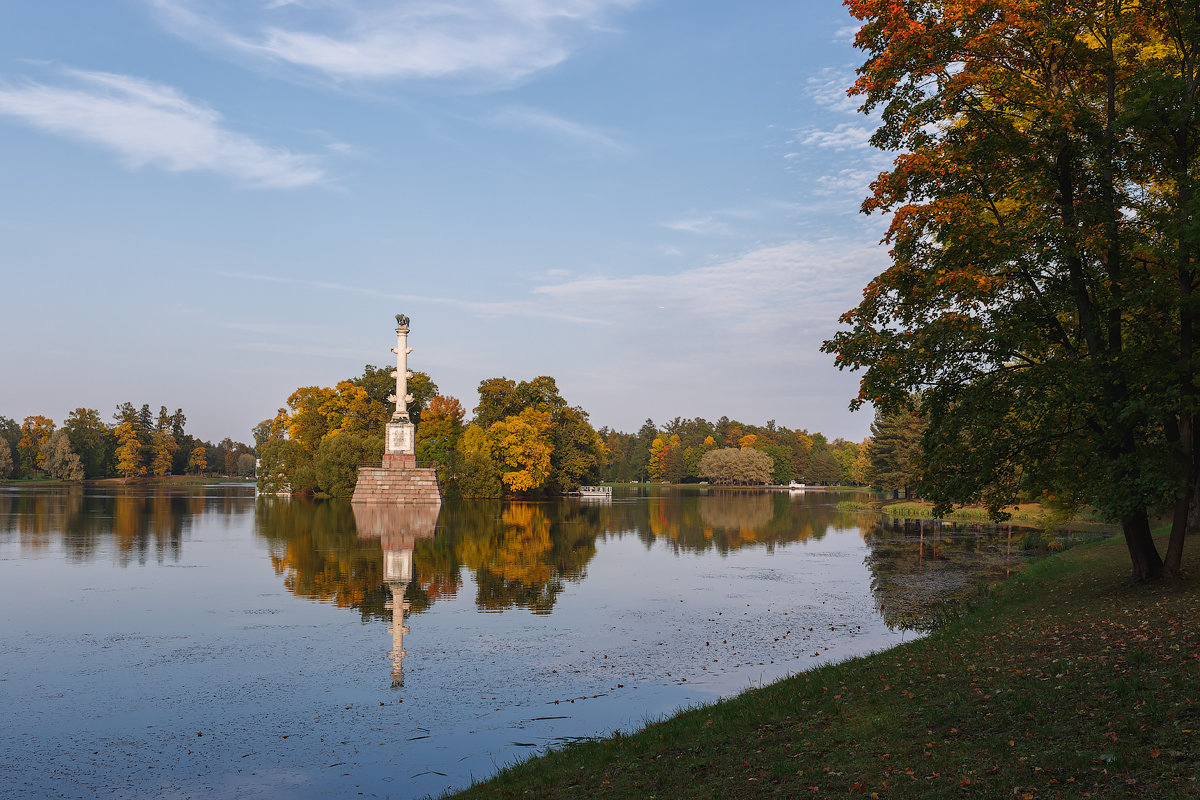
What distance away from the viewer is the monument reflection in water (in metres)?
19.0

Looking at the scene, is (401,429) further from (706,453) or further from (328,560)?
(706,453)

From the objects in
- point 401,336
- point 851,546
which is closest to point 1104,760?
point 851,546

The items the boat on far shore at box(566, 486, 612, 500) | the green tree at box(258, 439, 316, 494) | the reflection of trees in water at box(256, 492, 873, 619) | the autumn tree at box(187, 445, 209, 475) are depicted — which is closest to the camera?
the reflection of trees in water at box(256, 492, 873, 619)

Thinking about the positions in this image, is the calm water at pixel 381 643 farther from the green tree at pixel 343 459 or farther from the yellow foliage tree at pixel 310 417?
the yellow foliage tree at pixel 310 417

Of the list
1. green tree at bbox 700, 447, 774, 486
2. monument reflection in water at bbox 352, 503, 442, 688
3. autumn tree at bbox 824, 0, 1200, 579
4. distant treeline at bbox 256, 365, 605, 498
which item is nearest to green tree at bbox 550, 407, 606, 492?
distant treeline at bbox 256, 365, 605, 498

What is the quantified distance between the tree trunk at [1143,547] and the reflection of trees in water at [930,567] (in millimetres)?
4547

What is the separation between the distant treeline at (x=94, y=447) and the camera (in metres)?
128

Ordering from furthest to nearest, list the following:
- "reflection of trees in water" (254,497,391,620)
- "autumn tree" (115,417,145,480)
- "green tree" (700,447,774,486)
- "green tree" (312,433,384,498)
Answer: "green tree" (700,447,774,486) < "autumn tree" (115,417,145,480) < "green tree" (312,433,384,498) < "reflection of trees in water" (254,497,391,620)

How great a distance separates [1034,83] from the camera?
17125 mm

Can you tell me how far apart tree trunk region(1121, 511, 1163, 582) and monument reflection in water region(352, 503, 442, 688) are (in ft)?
47.8

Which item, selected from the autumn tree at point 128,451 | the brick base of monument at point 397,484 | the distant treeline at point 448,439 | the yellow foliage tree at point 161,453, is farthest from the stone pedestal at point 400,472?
the yellow foliage tree at point 161,453

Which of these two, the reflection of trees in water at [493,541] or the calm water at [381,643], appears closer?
the calm water at [381,643]

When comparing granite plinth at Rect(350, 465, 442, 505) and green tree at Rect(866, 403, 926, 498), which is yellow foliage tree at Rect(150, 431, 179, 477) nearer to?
granite plinth at Rect(350, 465, 442, 505)

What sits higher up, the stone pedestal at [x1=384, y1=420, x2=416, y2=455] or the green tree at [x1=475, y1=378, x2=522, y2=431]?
the green tree at [x1=475, y1=378, x2=522, y2=431]
